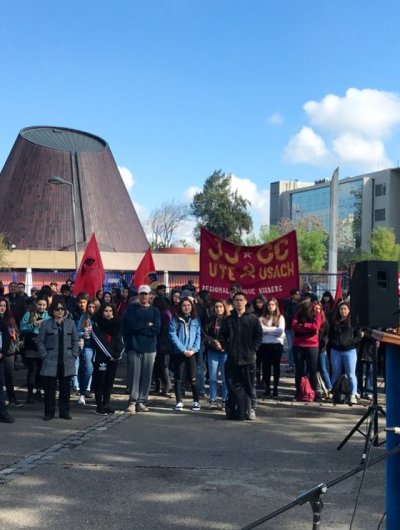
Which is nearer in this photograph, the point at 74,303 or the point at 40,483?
the point at 40,483

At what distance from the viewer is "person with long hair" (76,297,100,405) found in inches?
394

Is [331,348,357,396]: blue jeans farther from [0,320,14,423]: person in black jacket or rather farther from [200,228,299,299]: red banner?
[0,320,14,423]: person in black jacket

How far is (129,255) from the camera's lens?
5759cm

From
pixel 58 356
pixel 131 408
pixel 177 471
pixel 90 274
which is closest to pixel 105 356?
pixel 58 356

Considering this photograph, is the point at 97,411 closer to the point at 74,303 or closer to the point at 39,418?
the point at 39,418

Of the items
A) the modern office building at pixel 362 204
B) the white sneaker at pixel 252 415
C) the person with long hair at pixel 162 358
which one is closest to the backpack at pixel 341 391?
the white sneaker at pixel 252 415

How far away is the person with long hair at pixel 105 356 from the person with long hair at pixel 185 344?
0.81 m

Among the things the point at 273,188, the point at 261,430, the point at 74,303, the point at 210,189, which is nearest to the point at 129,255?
the point at 210,189

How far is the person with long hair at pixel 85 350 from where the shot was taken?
10012 mm

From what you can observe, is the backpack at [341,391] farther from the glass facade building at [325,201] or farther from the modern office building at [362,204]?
the glass facade building at [325,201]

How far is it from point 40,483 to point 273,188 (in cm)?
14361

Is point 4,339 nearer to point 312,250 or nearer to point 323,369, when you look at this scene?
point 323,369

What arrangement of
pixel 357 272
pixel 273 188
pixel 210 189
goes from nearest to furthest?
1. pixel 357 272
2. pixel 210 189
3. pixel 273 188

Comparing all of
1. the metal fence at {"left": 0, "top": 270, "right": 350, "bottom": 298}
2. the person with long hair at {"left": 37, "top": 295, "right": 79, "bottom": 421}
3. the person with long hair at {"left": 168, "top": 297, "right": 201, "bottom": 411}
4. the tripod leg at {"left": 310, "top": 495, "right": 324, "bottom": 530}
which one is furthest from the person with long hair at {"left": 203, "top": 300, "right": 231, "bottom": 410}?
the tripod leg at {"left": 310, "top": 495, "right": 324, "bottom": 530}
